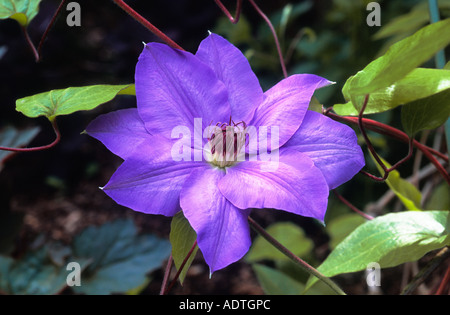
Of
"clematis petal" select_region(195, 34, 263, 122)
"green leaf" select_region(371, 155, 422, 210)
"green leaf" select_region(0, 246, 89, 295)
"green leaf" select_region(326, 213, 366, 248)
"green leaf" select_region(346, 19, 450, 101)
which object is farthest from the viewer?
"green leaf" select_region(326, 213, 366, 248)

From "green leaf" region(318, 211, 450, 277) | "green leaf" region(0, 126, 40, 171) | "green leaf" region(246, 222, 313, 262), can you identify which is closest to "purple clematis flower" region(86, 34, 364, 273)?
"green leaf" region(318, 211, 450, 277)

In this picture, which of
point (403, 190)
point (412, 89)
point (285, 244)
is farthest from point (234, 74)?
point (285, 244)

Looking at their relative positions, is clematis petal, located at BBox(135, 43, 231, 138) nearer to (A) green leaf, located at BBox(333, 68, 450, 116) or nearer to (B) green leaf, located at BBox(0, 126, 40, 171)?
(A) green leaf, located at BBox(333, 68, 450, 116)

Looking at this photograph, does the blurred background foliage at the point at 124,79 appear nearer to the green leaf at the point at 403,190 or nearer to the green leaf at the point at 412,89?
the green leaf at the point at 403,190

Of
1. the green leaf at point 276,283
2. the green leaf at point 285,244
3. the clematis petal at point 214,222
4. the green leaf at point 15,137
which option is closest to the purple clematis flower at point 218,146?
the clematis petal at point 214,222
